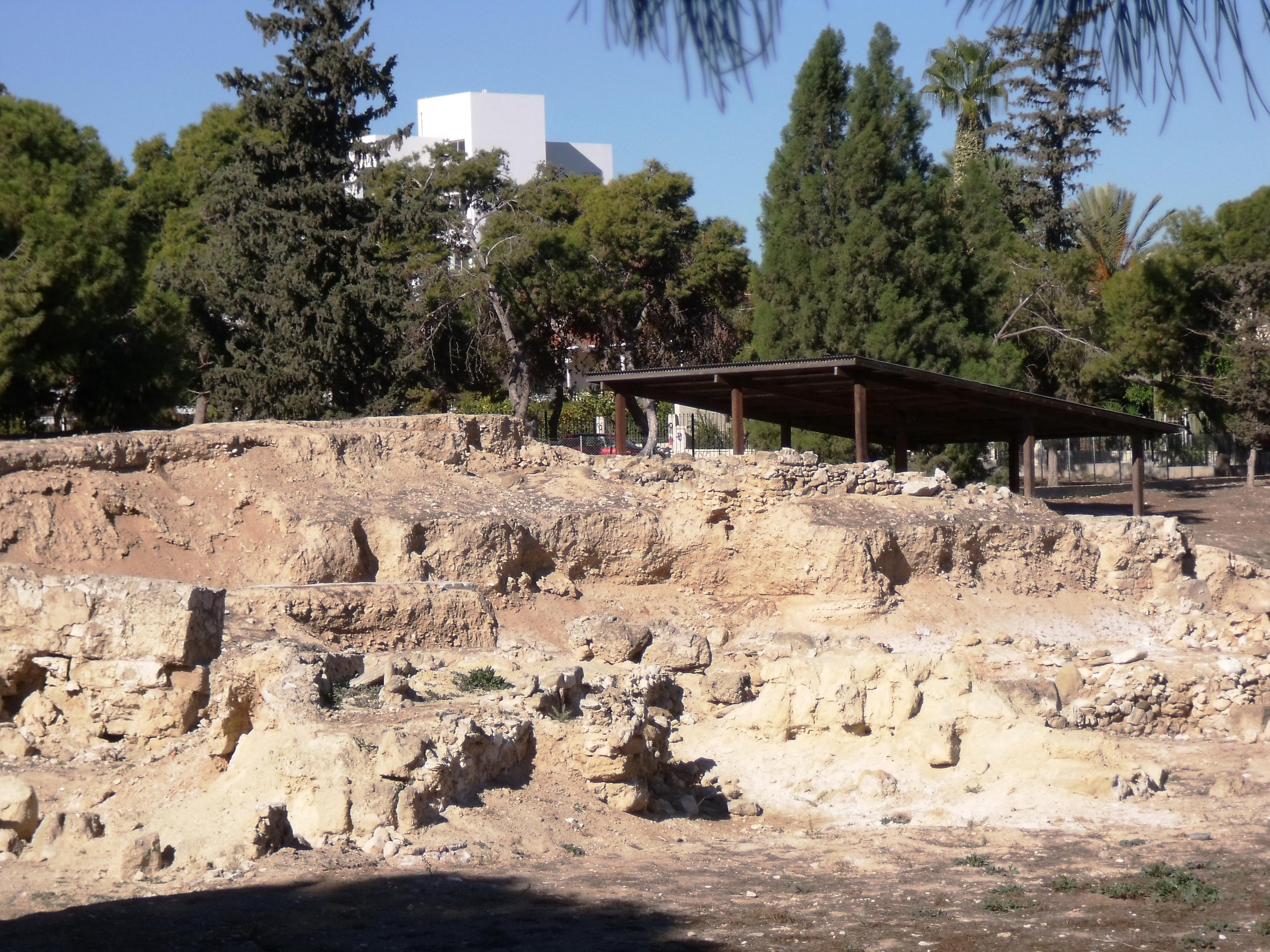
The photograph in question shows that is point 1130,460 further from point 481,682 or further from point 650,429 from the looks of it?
point 481,682

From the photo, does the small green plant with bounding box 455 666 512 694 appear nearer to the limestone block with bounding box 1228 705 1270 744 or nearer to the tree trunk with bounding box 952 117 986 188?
the limestone block with bounding box 1228 705 1270 744

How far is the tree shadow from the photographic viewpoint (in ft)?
19.8

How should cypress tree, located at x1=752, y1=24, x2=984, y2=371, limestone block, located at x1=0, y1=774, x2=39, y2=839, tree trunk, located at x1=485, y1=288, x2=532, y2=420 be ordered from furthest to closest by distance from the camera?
tree trunk, located at x1=485, y1=288, x2=532, y2=420, cypress tree, located at x1=752, y1=24, x2=984, y2=371, limestone block, located at x1=0, y1=774, x2=39, y2=839

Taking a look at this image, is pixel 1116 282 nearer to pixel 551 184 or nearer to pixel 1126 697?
pixel 551 184

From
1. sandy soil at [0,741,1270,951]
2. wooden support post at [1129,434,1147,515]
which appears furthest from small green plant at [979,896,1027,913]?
wooden support post at [1129,434,1147,515]

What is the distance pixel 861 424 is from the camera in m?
18.4

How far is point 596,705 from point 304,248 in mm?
16898

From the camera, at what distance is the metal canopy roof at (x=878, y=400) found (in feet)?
60.9

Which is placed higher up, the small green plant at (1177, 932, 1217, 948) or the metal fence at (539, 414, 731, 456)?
the metal fence at (539, 414, 731, 456)

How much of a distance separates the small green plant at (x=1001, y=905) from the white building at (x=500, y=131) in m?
29.6

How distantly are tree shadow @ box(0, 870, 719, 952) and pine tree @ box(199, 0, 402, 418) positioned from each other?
1786cm

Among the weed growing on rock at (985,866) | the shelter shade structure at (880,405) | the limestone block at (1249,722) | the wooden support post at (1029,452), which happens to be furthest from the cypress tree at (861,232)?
the weed growing on rock at (985,866)

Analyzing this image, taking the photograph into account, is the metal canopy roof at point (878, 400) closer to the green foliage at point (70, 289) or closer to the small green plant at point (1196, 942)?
the green foliage at point (70, 289)

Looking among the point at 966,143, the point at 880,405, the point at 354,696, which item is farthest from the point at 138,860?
the point at 966,143
